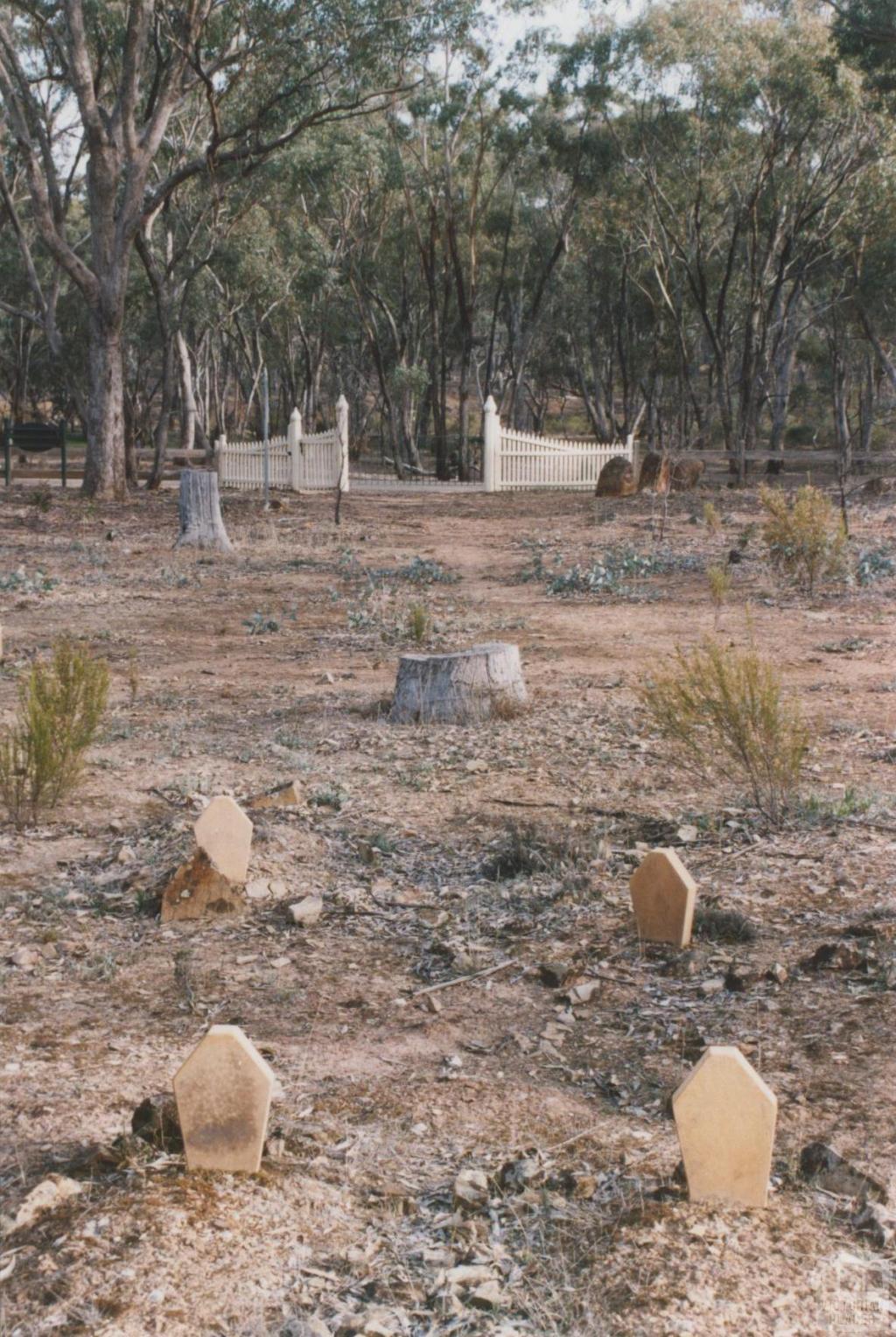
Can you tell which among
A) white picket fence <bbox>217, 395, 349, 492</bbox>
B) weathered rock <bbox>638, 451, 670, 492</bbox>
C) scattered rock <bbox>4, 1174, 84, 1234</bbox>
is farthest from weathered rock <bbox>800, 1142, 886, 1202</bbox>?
white picket fence <bbox>217, 395, 349, 492</bbox>

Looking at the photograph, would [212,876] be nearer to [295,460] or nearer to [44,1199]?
[44,1199]

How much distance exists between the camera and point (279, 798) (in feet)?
19.1

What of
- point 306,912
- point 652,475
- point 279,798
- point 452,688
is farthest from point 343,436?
point 306,912

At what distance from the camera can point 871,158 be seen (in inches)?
1091

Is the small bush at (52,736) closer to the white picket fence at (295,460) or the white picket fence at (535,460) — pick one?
the white picket fence at (295,460)

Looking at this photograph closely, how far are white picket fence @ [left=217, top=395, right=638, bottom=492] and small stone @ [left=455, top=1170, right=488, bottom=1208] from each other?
904 inches

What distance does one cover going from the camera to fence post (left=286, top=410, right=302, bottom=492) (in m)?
26.2

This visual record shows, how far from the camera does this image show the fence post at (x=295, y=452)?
2625 centimetres

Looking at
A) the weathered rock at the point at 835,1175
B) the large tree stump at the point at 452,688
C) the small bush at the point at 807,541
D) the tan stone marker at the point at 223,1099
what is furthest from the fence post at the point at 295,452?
the weathered rock at the point at 835,1175

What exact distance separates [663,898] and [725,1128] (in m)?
1.55

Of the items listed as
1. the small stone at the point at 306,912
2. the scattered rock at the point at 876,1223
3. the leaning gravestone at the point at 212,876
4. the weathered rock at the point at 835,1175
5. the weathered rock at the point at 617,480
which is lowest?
the scattered rock at the point at 876,1223

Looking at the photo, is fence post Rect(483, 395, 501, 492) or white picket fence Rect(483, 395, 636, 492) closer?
fence post Rect(483, 395, 501, 492)

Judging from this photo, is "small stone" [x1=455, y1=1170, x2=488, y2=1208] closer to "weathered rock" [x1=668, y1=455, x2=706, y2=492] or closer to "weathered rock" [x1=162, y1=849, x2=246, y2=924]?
"weathered rock" [x1=162, y1=849, x2=246, y2=924]

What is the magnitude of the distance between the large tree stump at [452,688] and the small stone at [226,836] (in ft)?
8.97
